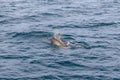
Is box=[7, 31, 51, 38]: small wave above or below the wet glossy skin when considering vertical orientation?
above

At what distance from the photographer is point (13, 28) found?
3053cm

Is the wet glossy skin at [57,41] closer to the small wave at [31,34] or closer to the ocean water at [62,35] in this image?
the ocean water at [62,35]

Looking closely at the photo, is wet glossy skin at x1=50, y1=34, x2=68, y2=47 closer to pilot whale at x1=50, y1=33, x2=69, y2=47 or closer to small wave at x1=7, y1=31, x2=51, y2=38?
pilot whale at x1=50, y1=33, x2=69, y2=47

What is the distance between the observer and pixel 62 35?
28688mm

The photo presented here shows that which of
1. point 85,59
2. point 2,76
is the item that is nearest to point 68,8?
point 85,59

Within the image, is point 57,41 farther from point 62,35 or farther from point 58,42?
point 62,35

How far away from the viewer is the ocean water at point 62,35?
2189cm

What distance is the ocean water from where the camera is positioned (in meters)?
21.9

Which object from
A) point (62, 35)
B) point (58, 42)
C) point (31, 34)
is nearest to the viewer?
point (58, 42)

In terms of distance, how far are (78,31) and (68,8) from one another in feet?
27.7

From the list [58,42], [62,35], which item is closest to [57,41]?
[58,42]

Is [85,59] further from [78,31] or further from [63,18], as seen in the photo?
[63,18]

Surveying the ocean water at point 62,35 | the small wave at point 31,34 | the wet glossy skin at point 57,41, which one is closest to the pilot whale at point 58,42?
the wet glossy skin at point 57,41

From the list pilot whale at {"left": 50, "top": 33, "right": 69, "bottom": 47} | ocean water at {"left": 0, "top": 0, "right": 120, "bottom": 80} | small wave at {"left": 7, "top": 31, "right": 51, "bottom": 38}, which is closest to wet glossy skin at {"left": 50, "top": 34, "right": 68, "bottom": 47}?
pilot whale at {"left": 50, "top": 33, "right": 69, "bottom": 47}
